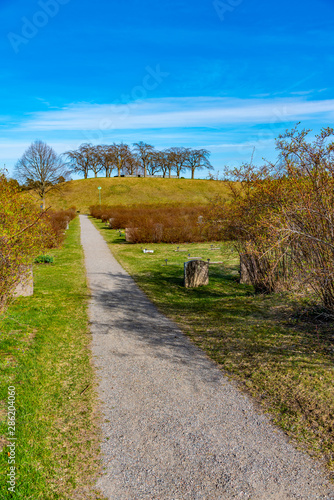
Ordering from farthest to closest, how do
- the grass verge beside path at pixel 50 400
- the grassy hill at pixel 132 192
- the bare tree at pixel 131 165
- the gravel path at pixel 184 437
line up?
the bare tree at pixel 131 165 → the grassy hill at pixel 132 192 → the grass verge beside path at pixel 50 400 → the gravel path at pixel 184 437

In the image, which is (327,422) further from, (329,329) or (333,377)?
(329,329)

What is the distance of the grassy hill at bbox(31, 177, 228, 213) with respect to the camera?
69.1 m

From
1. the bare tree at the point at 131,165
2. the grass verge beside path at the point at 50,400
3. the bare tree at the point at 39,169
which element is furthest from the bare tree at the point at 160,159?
the grass verge beside path at the point at 50,400

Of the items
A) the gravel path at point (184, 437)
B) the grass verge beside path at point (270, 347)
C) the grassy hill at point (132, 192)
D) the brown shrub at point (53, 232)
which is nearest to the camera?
the gravel path at point (184, 437)

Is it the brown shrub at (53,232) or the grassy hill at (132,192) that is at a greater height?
the grassy hill at (132,192)

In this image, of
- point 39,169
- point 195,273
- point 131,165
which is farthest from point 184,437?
point 131,165

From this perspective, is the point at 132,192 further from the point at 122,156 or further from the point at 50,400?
the point at 50,400

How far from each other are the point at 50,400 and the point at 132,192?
236ft

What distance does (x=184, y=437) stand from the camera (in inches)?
141

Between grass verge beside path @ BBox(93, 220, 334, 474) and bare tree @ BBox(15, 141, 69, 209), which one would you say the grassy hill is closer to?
bare tree @ BBox(15, 141, 69, 209)

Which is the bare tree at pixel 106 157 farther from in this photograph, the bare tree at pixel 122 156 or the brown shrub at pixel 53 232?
the brown shrub at pixel 53 232

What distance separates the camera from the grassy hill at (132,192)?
69.1 meters

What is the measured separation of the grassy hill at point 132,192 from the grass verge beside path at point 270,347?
56.1 meters

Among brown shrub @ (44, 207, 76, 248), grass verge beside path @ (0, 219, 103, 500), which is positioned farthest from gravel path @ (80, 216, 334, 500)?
brown shrub @ (44, 207, 76, 248)
